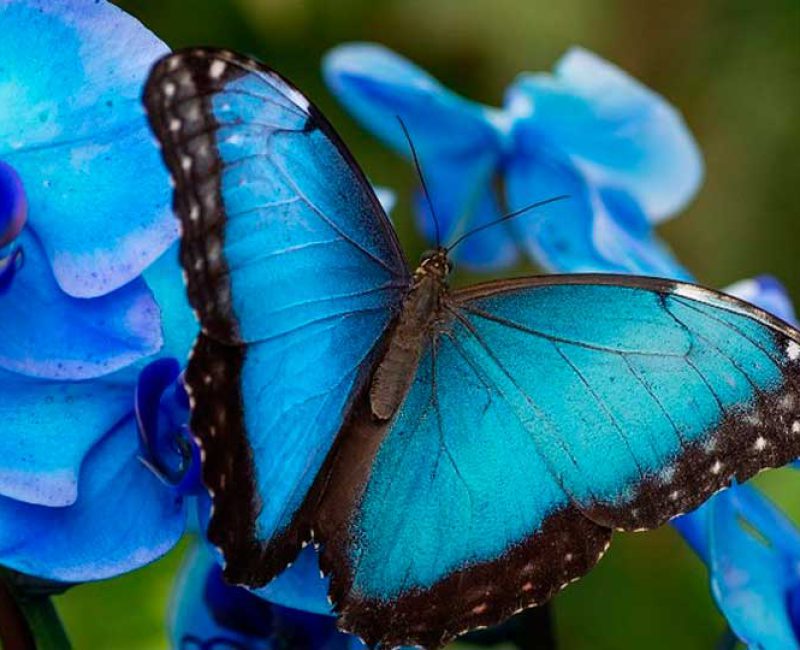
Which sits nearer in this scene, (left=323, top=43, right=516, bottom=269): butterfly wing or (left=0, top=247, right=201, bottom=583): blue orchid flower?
(left=0, top=247, right=201, bottom=583): blue orchid flower

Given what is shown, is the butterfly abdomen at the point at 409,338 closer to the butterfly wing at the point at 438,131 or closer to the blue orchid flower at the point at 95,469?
the blue orchid flower at the point at 95,469

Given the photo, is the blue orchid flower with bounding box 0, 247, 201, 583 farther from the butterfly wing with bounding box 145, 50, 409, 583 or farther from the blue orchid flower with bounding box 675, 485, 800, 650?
the blue orchid flower with bounding box 675, 485, 800, 650

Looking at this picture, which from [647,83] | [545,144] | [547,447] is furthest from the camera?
[647,83]

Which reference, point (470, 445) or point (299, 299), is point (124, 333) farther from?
point (470, 445)

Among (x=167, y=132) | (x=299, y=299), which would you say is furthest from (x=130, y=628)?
(x=167, y=132)

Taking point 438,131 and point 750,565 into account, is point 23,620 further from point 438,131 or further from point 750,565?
point 438,131

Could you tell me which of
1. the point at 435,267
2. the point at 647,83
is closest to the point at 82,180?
the point at 435,267

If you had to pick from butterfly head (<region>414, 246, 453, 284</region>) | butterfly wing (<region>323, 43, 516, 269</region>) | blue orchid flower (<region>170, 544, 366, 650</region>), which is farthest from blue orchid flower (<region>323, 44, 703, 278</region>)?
blue orchid flower (<region>170, 544, 366, 650</region>)
